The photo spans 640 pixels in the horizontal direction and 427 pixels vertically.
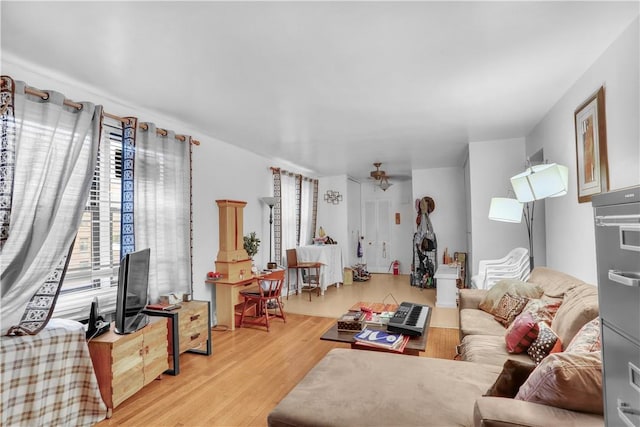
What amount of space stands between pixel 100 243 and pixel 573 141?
4.30m

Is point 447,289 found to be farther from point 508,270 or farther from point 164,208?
point 164,208

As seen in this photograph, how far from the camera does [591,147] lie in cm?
261

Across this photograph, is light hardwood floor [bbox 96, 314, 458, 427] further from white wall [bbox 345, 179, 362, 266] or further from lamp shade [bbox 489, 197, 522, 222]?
white wall [bbox 345, 179, 362, 266]

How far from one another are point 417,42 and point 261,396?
108 inches

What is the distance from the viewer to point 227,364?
3.27 metres

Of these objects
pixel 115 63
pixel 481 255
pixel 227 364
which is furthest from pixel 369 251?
pixel 115 63

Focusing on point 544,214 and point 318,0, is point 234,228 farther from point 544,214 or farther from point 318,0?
point 544,214

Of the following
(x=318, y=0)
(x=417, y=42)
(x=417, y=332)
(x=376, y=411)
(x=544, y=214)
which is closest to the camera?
(x=376, y=411)

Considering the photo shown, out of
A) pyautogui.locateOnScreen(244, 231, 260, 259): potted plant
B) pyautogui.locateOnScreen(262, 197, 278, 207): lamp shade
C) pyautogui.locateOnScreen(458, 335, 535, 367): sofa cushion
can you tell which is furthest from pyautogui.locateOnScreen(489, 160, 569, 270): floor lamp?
pyautogui.locateOnScreen(262, 197, 278, 207): lamp shade

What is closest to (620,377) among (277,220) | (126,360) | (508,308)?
(508,308)

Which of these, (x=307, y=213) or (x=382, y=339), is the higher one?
(x=307, y=213)

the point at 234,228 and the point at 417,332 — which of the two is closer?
the point at 417,332

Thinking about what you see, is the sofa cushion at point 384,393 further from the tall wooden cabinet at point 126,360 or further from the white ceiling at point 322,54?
the white ceiling at point 322,54

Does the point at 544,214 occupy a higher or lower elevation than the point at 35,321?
higher
